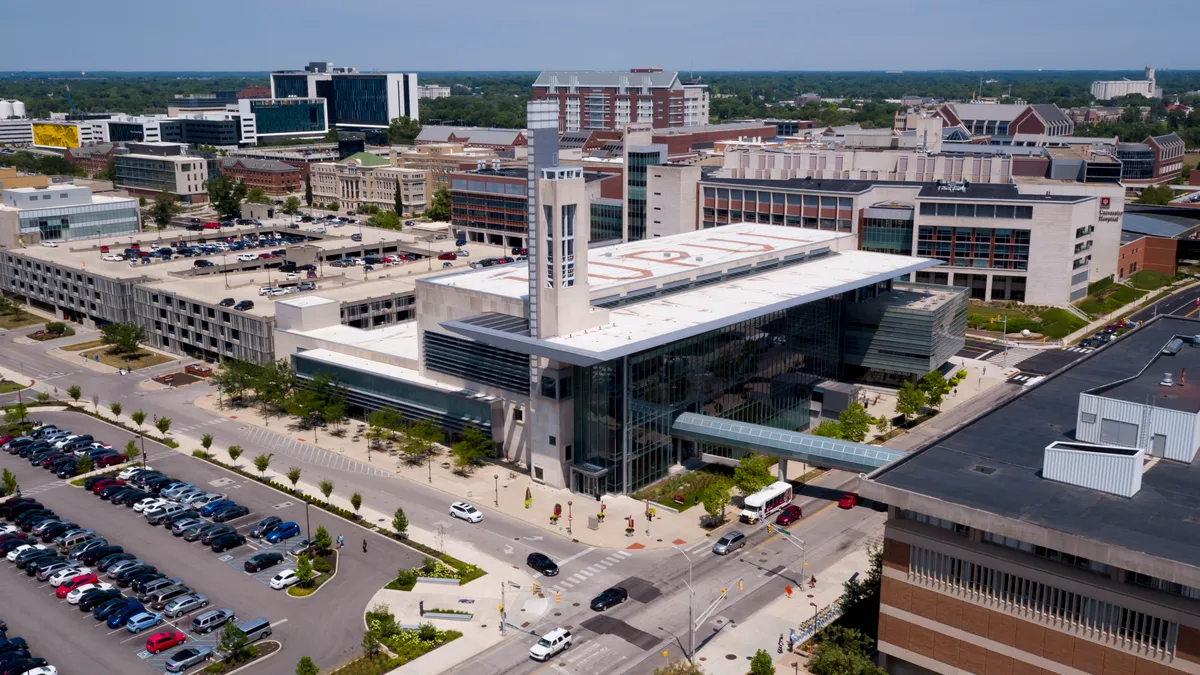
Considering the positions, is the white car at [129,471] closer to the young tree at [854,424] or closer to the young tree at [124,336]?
the young tree at [124,336]

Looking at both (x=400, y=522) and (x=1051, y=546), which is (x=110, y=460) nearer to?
(x=400, y=522)

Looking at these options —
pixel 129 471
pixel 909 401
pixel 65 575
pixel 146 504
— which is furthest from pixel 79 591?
pixel 909 401

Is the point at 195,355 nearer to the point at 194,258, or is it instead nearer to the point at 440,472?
the point at 194,258

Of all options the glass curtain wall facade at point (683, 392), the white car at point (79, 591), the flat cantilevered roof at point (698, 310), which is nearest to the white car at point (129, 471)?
the white car at point (79, 591)

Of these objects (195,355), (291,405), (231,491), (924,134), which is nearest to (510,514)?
(231,491)

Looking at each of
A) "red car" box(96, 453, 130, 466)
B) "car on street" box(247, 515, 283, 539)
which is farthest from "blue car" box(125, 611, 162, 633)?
"red car" box(96, 453, 130, 466)

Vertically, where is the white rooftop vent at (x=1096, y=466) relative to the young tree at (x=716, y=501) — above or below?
above
